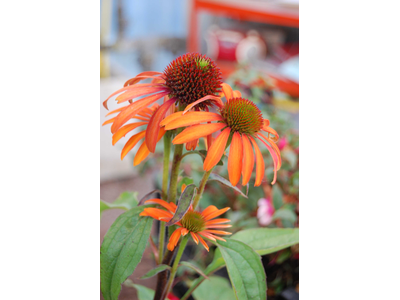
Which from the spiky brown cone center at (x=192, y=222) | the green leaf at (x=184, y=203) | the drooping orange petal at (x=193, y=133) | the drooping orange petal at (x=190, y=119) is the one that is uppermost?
the drooping orange petal at (x=190, y=119)

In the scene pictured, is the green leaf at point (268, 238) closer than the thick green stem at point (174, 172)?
No

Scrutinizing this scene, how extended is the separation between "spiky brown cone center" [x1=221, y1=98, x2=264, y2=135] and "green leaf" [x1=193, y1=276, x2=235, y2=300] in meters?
0.45

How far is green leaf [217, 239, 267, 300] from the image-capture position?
0.36m

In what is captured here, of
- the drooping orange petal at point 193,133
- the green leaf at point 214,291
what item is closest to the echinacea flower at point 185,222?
the drooping orange petal at point 193,133

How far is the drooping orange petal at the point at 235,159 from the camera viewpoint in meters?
0.33

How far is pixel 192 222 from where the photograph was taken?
0.39 meters

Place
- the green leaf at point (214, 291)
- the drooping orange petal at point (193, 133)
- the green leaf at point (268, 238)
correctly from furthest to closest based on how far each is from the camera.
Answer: the green leaf at point (214, 291) → the green leaf at point (268, 238) → the drooping orange petal at point (193, 133)

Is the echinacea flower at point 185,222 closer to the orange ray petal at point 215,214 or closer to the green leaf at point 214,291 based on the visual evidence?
the orange ray petal at point 215,214

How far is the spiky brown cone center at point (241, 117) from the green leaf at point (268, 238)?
22 cm
